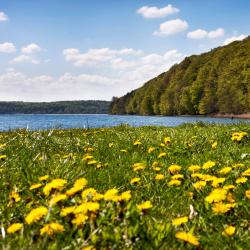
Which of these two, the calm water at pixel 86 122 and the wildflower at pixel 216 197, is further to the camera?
the calm water at pixel 86 122

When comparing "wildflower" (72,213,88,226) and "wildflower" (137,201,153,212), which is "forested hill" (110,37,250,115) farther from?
"wildflower" (72,213,88,226)

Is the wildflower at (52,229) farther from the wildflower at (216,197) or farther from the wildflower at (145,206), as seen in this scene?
the wildflower at (216,197)

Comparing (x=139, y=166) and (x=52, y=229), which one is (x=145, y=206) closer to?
(x=52, y=229)

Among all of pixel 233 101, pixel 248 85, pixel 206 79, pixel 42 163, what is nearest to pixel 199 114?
pixel 206 79

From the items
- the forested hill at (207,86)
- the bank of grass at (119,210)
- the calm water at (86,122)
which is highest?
the forested hill at (207,86)

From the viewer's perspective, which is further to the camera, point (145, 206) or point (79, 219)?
point (145, 206)

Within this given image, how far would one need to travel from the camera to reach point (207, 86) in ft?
352

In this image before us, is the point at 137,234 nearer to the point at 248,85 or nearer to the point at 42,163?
the point at 42,163

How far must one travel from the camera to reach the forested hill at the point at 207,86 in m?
94.6

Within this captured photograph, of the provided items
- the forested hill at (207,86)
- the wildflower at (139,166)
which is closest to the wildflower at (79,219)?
the wildflower at (139,166)

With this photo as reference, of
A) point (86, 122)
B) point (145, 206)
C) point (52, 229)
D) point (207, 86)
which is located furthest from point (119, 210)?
point (207, 86)

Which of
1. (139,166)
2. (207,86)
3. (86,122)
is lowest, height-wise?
(86,122)

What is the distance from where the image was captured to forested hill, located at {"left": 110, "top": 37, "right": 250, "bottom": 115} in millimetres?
94625

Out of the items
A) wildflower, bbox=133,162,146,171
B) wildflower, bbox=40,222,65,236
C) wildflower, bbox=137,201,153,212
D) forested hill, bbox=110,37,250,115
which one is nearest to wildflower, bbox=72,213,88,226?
wildflower, bbox=40,222,65,236
